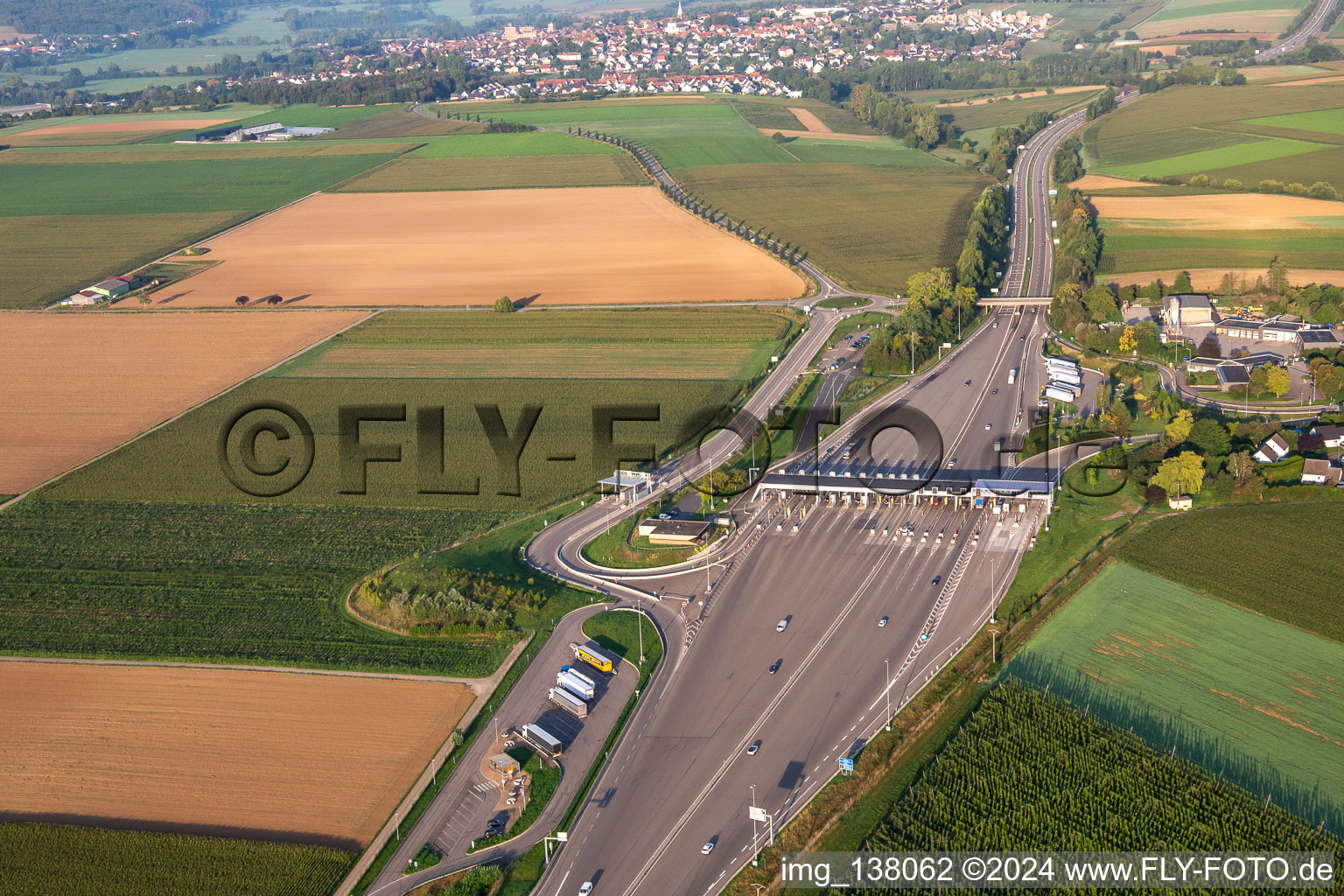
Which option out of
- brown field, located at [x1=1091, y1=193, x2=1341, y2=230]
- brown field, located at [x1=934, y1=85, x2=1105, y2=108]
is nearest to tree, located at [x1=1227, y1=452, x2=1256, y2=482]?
brown field, located at [x1=1091, y1=193, x2=1341, y2=230]

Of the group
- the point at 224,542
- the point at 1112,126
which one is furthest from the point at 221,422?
the point at 1112,126

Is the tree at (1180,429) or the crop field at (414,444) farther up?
the tree at (1180,429)

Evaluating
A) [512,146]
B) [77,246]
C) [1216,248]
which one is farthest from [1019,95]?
[77,246]

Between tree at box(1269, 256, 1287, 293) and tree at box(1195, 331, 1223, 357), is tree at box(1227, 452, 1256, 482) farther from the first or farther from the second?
tree at box(1269, 256, 1287, 293)

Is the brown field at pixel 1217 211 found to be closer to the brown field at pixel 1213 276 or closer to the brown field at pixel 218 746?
the brown field at pixel 1213 276

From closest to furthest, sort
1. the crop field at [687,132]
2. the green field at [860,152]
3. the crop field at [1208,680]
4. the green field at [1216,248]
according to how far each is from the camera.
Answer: the crop field at [1208,680]
the green field at [1216,248]
the green field at [860,152]
the crop field at [687,132]

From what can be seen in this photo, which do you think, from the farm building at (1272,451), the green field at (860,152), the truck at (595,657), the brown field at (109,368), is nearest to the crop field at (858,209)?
the green field at (860,152)

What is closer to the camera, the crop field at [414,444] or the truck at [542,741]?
the truck at [542,741]
